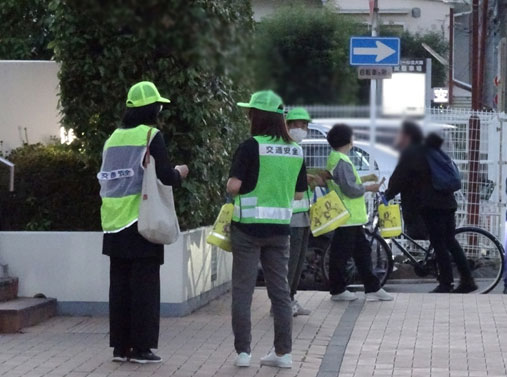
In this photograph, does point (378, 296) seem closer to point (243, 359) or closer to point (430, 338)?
point (430, 338)

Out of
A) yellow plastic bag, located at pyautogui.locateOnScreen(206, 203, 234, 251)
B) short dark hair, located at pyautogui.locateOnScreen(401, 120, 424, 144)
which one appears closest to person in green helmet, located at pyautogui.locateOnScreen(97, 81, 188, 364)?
yellow plastic bag, located at pyautogui.locateOnScreen(206, 203, 234, 251)

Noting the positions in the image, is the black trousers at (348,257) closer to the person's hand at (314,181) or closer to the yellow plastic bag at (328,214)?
the yellow plastic bag at (328,214)

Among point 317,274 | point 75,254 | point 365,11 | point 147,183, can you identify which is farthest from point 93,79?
point 365,11

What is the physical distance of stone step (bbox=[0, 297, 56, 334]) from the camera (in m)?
8.27

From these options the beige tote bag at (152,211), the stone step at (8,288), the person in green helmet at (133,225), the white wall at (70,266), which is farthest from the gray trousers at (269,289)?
the stone step at (8,288)

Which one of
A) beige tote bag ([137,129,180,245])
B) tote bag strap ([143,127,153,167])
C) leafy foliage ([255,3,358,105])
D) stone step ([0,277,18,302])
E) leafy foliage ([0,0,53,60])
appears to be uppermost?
leafy foliage ([0,0,53,60])

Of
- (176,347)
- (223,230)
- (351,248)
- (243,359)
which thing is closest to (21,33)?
(351,248)

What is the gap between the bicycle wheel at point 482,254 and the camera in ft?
38.0

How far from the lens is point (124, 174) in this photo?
6984mm

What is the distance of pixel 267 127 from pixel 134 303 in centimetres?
151

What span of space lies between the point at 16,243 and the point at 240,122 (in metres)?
2.47

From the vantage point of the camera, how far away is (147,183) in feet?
22.7

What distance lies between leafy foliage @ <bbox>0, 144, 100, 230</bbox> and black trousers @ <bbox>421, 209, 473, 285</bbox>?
3.07 m

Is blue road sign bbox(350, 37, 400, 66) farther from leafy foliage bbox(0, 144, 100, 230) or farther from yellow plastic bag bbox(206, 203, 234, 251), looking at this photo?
leafy foliage bbox(0, 144, 100, 230)
